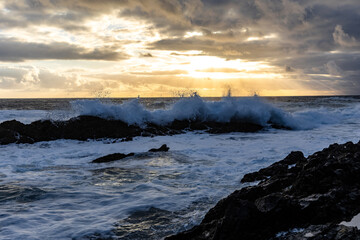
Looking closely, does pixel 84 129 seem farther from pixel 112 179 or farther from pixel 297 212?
pixel 297 212

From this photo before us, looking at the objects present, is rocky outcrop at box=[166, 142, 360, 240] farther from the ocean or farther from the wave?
the wave

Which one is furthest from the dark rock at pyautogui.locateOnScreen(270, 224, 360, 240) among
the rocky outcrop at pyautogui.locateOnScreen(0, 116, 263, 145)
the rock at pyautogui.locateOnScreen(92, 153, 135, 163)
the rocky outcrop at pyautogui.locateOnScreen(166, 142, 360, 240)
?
the rocky outcrop at pyautogui.locateOnScreen(0, 116, 263, 145)

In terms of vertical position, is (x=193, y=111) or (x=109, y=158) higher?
(x=193, y=111)

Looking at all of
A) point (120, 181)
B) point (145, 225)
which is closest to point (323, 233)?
point (145, 225)

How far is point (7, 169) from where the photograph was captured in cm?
796

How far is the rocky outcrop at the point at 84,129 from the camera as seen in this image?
12.5 metres

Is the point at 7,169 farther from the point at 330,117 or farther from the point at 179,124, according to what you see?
the point at 330,117

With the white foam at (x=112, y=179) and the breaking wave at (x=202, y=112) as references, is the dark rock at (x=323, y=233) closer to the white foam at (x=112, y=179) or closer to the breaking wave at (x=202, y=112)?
the white foam at (x=112, y=179)

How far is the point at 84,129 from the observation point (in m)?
13.7

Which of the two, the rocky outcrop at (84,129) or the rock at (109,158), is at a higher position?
the rocky outcrop at (84,129)

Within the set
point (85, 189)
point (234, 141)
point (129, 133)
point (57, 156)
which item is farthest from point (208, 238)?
point (129, 133)

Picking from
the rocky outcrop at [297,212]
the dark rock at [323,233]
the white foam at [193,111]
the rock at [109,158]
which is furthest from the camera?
the white foam at [193,111]

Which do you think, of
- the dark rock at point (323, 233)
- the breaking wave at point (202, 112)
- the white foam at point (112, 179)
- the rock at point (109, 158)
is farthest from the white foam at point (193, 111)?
the dark rock at point (323, 233)

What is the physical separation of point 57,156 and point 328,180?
8129 mm
